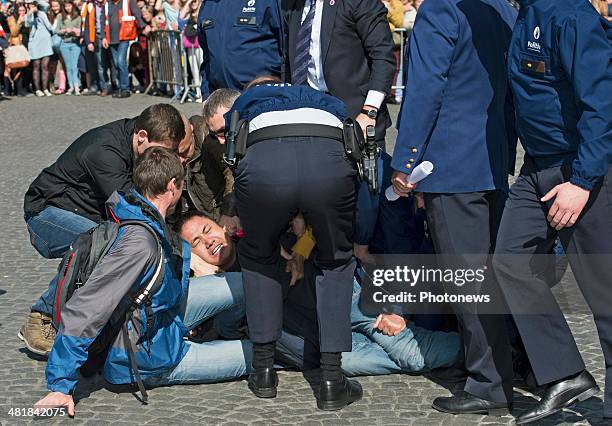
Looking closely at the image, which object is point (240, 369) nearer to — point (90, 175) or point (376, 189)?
point (376, 189)

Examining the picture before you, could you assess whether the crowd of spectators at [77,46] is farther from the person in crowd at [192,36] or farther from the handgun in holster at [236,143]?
the handgun in holster at [236,143]

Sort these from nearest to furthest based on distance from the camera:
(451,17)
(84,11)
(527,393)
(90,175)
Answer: (451,17) → (527,393) → (90,175) → (84,11)

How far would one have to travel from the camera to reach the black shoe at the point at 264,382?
4781 millimetres

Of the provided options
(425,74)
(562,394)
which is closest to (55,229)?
(425,74)

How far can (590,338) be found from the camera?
552cm

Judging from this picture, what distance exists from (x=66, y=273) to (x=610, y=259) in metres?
2.32

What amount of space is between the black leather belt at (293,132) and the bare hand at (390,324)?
3.42 feet

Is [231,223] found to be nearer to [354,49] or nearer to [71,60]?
[354,49]

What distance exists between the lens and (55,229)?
5773 millimetres

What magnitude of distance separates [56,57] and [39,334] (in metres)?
17.0

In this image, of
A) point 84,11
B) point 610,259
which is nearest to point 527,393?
point 610,259

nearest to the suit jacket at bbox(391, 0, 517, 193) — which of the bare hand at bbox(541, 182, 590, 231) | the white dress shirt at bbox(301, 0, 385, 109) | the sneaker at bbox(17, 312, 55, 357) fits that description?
the bare hand at bbox(541, 182, 590, 231)

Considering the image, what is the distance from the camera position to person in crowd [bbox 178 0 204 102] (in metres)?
17.1

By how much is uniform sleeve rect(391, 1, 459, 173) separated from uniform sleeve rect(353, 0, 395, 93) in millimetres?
1466
